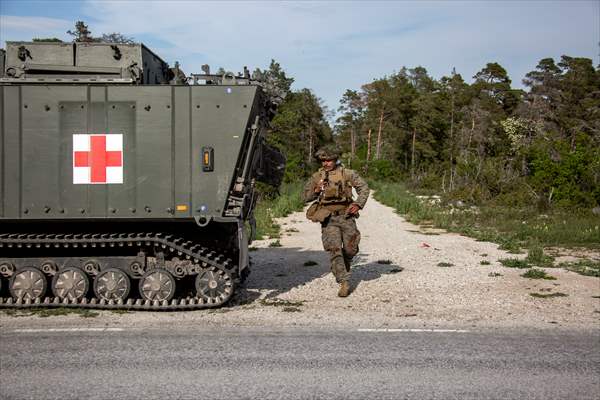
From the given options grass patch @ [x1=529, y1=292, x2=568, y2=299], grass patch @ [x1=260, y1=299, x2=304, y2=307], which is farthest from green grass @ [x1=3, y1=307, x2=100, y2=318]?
grass patch @ [x1=529, y1=292, x2=568, y2=299]

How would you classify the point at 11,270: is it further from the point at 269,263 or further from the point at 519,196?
the point at 519,196

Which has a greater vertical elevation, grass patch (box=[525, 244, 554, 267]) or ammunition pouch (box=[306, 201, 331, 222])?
ammunition pouch (box=[306, 201, 331, 222])

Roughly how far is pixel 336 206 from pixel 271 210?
48.5 feet

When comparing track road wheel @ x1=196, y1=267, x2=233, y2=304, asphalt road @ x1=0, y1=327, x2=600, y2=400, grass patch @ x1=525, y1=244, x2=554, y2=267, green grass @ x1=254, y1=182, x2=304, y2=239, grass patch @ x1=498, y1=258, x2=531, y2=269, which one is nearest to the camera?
asphalt road @ x1=0, y1=327, x2=600, y2=400

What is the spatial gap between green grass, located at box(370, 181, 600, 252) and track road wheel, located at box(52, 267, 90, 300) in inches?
390

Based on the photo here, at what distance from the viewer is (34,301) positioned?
26.2 feet

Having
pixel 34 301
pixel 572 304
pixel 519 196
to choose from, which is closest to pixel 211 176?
pixel 34 301

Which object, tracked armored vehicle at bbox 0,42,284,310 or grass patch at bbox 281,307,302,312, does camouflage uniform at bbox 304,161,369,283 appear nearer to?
grass patch at bbox 281,307,302,312

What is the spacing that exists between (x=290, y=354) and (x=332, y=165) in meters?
3.73

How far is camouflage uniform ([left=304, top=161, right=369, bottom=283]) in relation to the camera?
923 cm

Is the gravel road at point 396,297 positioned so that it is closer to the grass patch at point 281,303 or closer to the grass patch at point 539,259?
the grass patch at point 281,303

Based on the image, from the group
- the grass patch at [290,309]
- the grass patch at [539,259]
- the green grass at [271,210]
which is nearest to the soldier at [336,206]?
the grass patch at [290,309]

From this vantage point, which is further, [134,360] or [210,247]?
[210,247]

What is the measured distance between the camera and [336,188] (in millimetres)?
9219
